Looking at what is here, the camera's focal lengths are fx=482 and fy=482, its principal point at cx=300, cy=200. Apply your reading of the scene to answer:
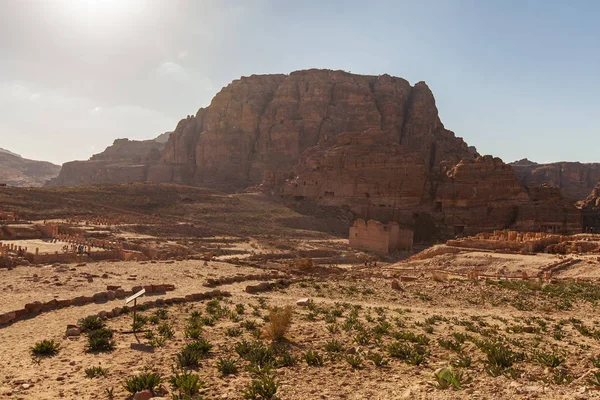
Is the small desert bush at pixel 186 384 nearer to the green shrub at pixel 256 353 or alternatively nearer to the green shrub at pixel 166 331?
the green shrub at pixel 256 353

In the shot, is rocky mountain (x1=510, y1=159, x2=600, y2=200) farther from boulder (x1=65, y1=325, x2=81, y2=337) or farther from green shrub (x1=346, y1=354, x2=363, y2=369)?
boulder (x1=65, y1=325, x2=81, y2=337)

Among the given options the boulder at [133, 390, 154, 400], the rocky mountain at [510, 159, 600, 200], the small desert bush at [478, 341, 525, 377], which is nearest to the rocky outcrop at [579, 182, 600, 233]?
the rocky mountain at [510, 159, 600, 200]

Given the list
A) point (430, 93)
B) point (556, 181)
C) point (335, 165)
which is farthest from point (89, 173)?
point (556, 181)

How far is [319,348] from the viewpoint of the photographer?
388 inches

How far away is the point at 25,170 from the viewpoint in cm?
16575

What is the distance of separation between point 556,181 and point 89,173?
105 metres

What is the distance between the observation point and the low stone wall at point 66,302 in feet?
39.6

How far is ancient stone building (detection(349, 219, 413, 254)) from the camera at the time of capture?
45281 millimetres

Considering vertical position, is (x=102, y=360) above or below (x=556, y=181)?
below

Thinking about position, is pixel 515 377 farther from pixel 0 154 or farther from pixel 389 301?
pixel 0 154

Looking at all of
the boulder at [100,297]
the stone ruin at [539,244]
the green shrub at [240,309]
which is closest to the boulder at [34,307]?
the boulder at [100,297]

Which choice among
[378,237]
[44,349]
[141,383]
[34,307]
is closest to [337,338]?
[141,383]

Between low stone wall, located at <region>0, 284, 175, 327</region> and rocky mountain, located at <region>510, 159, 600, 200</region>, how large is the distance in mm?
93577

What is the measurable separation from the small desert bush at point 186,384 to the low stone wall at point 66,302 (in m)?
6.72
